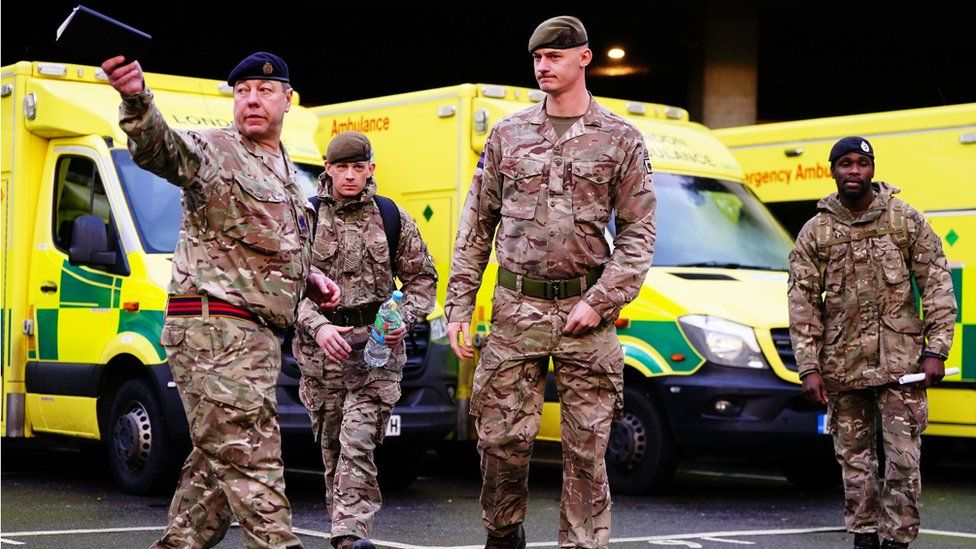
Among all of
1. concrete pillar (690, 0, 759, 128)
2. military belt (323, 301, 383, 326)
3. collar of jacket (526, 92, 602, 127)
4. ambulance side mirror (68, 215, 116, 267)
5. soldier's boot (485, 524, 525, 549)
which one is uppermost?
concrete pillar (690, 0, 759, 128)

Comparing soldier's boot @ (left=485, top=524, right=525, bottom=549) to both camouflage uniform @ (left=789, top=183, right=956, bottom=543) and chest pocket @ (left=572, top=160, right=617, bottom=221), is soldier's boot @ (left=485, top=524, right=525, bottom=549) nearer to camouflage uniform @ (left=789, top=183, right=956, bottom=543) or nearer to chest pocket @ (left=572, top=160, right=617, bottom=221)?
chest pocket @ (left=572, top=160, right=617, bottom=221)

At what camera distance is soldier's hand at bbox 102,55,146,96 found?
4824 millimetres

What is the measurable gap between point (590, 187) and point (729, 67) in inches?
669

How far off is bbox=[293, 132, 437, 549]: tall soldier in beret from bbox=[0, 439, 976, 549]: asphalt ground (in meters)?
0.81

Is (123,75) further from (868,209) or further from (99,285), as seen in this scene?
(99,285)

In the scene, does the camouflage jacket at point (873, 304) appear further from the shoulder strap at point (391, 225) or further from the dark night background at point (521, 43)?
the dark night background at point (521, 43)

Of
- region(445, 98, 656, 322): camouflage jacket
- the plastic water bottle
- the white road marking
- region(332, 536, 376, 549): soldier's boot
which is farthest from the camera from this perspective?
the white road marking

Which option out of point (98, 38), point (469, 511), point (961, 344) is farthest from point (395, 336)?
point (961, 344)

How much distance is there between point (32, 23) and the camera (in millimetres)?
25031

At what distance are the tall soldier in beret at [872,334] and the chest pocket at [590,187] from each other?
1.85 m

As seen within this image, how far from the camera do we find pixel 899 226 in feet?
24.9

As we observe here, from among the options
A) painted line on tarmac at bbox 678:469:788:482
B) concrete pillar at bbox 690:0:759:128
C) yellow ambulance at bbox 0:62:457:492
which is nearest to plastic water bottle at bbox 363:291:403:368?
yellow ambulance at bbox 0:62:457:492

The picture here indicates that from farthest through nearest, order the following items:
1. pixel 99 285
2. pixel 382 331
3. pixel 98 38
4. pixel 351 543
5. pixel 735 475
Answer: pixel 735 475, pixel 99 285, pixel 382 331, pixel 351 543, pixel 98 38

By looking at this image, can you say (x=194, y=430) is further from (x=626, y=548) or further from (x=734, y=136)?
(x=734, y=136)
